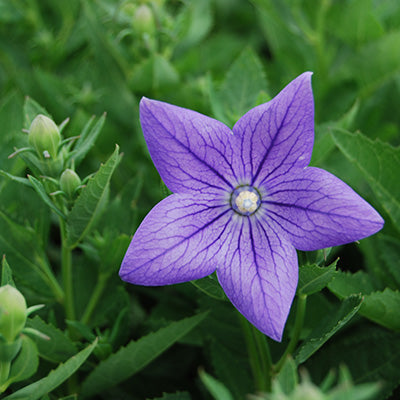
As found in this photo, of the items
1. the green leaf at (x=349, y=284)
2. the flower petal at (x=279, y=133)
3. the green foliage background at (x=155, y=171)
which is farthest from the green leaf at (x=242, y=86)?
the green leaf at (x=349, y=284)

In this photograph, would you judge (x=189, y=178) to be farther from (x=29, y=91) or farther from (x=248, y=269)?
(x=29, y=91)

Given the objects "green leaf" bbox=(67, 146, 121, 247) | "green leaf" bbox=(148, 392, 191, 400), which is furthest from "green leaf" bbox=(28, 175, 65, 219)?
"green leaf" bbox=(148, 392, 191, 400)

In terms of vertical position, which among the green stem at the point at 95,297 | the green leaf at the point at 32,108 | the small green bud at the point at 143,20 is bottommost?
the green stem at the point at 95,297

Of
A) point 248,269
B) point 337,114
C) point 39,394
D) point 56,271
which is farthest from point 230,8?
point 39,394

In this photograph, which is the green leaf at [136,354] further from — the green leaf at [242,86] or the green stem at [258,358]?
the green leaf at [242,86]

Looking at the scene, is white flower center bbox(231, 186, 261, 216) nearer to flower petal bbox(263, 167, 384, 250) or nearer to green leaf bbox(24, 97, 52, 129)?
flower petal bbox(263, 167, 384, 250)

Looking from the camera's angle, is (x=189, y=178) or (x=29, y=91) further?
(x=29, y=91)

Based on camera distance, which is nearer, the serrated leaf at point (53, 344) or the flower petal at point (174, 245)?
the flower petal at point (174, 245)

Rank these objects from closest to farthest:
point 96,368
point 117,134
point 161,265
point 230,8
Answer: point 161,265
point 96,368
point 117,134
point 230,8
